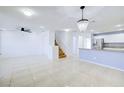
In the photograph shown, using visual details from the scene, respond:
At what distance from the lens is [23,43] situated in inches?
354

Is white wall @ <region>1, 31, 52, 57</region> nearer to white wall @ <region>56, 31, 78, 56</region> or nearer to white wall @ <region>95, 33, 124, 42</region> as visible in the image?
white wall @ <region>56, 31, 78, 56</region>

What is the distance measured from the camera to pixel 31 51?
9609mm

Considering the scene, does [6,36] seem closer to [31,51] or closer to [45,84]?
[31,51]

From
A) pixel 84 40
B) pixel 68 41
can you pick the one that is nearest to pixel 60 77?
pixel 68 41

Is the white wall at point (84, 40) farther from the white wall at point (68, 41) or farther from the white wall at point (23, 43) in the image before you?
the white wall at point (23, 43)

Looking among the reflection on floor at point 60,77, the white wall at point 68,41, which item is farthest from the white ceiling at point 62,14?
the white wall at point 68,41

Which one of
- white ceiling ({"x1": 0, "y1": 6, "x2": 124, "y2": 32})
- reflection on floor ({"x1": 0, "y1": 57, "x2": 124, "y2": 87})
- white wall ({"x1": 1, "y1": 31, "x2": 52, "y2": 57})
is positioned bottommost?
reflection on floor ({"x1": 0, "y1": 57, "x2": 124, "y2": 87})

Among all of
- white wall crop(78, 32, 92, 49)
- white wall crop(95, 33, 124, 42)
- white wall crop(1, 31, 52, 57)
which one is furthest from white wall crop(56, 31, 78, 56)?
white wall crop(95, 33, 124, 42)

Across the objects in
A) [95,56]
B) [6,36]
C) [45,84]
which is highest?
[6,36]

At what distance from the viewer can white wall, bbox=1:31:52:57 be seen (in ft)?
26.2

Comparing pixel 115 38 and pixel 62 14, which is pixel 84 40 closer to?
pixel 115 38
